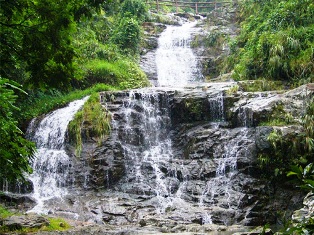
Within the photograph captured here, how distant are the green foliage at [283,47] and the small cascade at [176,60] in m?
2.96

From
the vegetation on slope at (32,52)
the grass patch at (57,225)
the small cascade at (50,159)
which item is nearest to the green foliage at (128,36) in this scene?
the small cascade at (50,159)

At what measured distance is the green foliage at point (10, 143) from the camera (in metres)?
3.92

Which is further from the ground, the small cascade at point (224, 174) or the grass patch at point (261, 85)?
the grass patch at point (261, 85)

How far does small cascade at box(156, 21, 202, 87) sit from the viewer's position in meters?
20.8

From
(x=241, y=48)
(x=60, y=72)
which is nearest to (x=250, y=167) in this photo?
(x=60, y=72)

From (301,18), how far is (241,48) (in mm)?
3824

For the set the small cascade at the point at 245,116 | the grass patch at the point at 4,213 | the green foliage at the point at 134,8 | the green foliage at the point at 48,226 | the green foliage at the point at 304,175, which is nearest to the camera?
the green foliage at the point at 304,175

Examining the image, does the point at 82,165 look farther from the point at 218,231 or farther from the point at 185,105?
the point at 218,231

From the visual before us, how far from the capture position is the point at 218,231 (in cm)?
845

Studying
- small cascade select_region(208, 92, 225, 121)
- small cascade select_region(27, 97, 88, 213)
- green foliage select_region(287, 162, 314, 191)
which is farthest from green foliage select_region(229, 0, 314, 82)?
green foliage select_region(287, 162, 314, 191)

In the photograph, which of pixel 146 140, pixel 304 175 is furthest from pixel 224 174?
pixel 304 175

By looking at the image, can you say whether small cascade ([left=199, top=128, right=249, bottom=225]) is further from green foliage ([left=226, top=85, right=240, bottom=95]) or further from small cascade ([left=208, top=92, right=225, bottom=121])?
green foliage ([left=226, top=85, right=240, bottom=95])

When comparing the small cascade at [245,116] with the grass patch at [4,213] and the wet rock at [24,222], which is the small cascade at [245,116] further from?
the grass patch at [4,213]

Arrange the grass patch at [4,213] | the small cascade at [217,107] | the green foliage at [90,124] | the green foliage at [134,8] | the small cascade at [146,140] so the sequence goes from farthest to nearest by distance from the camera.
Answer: the green foliage at [134,8], the small cascade at [217,107], the green foliage at [90,124], the small cascade at [146,140], the grass patch at [4,213]
